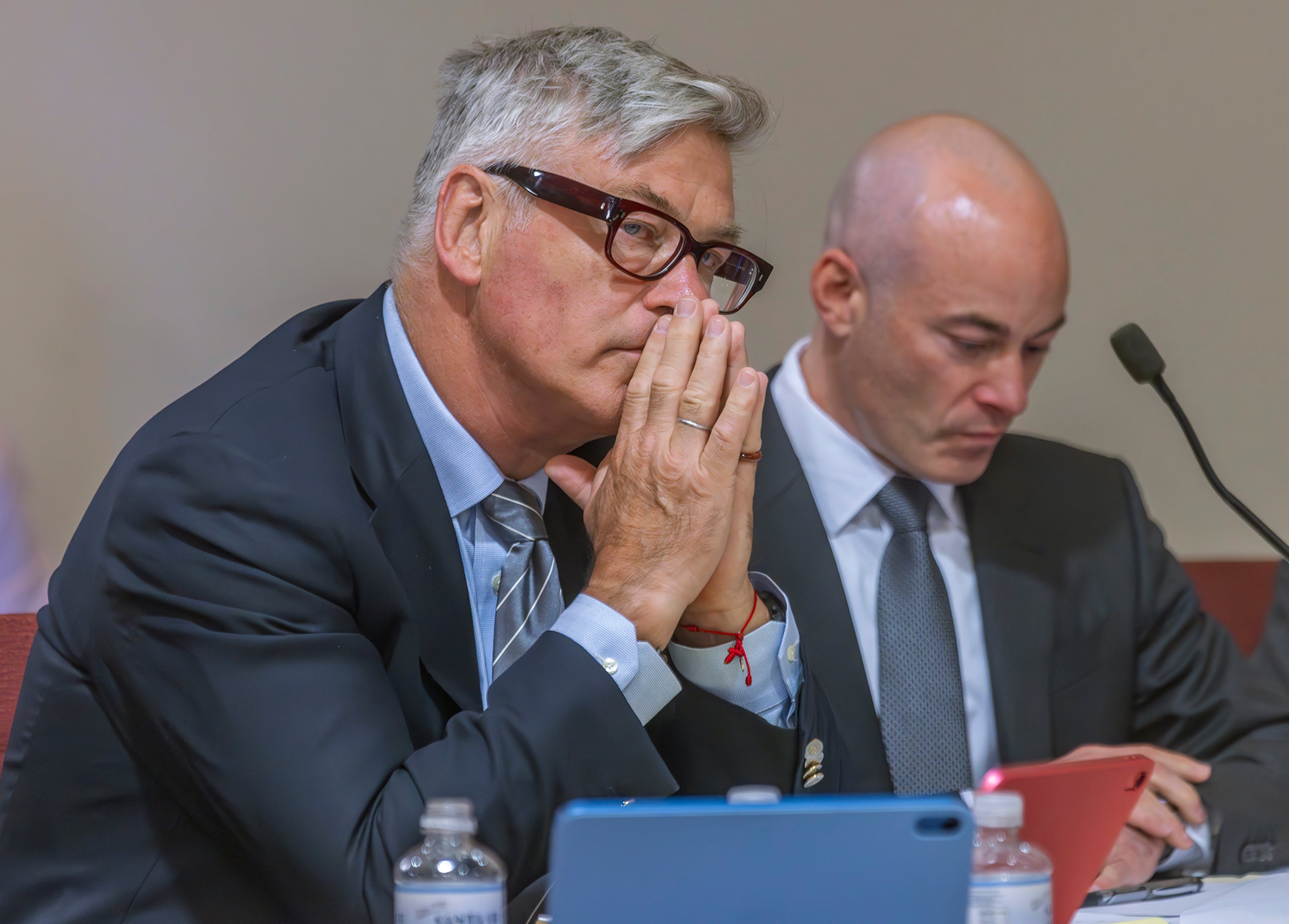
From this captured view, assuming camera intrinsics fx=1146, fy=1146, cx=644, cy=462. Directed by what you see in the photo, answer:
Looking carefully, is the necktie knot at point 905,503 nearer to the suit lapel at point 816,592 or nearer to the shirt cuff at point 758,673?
the suit lapel at point 816,592

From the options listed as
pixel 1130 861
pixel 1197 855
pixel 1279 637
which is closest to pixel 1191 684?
pixel 1279 637

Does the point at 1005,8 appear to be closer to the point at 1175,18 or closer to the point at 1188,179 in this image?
the point at 1175,18

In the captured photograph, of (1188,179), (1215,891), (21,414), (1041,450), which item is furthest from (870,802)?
(1188,179)

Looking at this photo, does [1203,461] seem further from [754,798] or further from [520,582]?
[754,798]

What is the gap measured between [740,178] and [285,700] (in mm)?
1300

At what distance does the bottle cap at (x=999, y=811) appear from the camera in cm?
65

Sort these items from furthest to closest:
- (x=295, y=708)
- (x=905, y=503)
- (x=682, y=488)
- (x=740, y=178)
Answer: (x=740, y=178)
(x=905, y=503)
(x=682, y=488)
(x=295, y=708)

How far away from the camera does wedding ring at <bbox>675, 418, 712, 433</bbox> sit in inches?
41.0

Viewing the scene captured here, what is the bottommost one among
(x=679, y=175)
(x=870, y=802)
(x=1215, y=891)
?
(x=1215, y=891)

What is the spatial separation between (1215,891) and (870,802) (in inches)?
27.1

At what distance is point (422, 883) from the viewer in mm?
625

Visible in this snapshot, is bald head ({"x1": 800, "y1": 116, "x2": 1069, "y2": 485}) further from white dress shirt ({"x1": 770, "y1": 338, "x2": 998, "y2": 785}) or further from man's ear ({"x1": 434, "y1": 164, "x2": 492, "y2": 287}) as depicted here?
man's ear ({"x1": 434, "y1": 164, "x2": 492, "y2": 287})

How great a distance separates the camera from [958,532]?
1570mm

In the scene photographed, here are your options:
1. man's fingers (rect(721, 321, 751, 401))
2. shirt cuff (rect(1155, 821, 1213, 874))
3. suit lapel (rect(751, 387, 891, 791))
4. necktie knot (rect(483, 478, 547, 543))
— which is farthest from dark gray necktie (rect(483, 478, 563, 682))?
shirt cuff (rect(1155, 821, 1213, 874))
